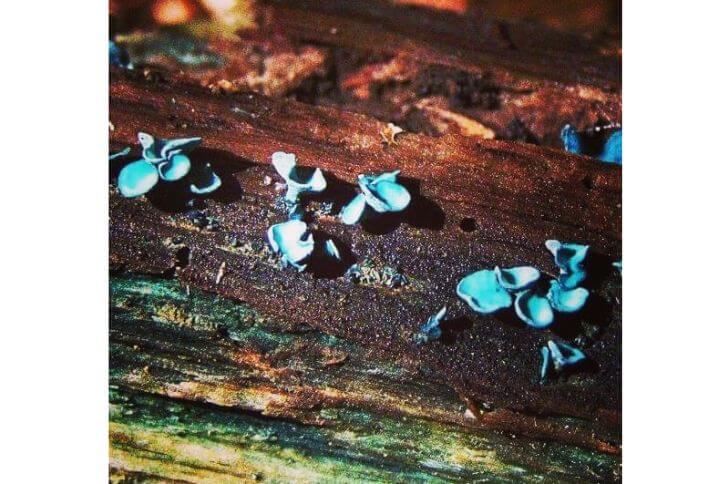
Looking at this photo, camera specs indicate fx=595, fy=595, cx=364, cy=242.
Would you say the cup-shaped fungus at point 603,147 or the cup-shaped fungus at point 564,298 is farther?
the cup-shaped fungus at point 603,147

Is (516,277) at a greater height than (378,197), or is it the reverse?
(378,197)

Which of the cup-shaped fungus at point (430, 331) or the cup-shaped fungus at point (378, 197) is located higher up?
the cup-shaped fungus at point (378, 197)

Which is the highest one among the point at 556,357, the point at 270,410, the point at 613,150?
the point at 613,150

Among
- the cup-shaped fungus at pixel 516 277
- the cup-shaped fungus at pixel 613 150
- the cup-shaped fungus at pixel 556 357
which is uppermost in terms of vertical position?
the cup-shaped fungus at pixel 613 150

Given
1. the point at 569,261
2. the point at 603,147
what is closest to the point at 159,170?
the point at 569,261

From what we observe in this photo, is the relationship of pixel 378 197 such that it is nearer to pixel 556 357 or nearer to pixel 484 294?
pixel 484 294

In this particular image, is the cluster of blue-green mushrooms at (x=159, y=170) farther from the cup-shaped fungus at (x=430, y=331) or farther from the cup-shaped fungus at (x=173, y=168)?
the cup-shaped fungus at (x=430, y=331)

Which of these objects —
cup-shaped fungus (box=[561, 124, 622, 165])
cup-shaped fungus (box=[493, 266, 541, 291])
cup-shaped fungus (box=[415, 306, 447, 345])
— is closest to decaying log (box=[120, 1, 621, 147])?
cup-shaped fungus (box=[561, 124, 622, 165])

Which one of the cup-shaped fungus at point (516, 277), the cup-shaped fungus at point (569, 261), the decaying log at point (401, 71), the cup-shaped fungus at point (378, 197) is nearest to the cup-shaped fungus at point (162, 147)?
the decaying log at point (401, 71)
